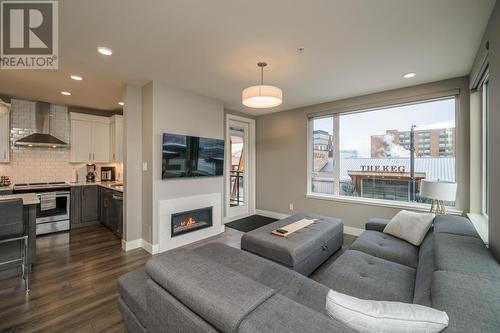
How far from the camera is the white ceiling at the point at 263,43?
5.69 feet

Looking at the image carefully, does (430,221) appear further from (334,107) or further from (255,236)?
(334,107)

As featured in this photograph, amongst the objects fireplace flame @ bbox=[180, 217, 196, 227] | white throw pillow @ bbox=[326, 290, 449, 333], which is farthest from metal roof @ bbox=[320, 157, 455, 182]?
white throw pillow @ bbox=[326, 290, 449, 333]

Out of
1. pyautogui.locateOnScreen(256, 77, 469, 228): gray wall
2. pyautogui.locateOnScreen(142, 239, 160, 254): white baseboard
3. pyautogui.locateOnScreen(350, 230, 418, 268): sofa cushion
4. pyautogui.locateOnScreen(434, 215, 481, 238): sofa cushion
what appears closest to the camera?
pyautogui.locateOnScreen(434, 215, 481, 238): sofa cushion

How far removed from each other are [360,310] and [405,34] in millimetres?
2458

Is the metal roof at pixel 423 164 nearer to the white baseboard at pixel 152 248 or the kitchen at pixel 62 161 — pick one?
the white baseboard at pixel 152 248

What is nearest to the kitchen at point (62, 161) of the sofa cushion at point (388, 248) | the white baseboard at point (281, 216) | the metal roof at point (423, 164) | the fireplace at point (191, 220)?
the fireplace at point (191, 220)

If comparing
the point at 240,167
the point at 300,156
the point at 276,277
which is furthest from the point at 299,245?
the point at 240,167

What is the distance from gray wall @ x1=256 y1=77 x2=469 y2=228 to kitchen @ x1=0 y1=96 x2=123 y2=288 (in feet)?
10.5

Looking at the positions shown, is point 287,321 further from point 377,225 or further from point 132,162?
point 132,162

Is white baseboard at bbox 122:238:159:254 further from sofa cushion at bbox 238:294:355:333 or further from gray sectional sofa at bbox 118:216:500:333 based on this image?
sofa cushion at bbox 238:294:355:333

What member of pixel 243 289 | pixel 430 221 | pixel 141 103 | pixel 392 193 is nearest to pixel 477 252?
pixel 430 221

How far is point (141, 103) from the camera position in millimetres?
3447

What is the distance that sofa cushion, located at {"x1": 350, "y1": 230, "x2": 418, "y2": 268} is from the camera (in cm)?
209

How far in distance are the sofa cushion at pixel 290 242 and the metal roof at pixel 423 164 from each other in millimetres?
1611
